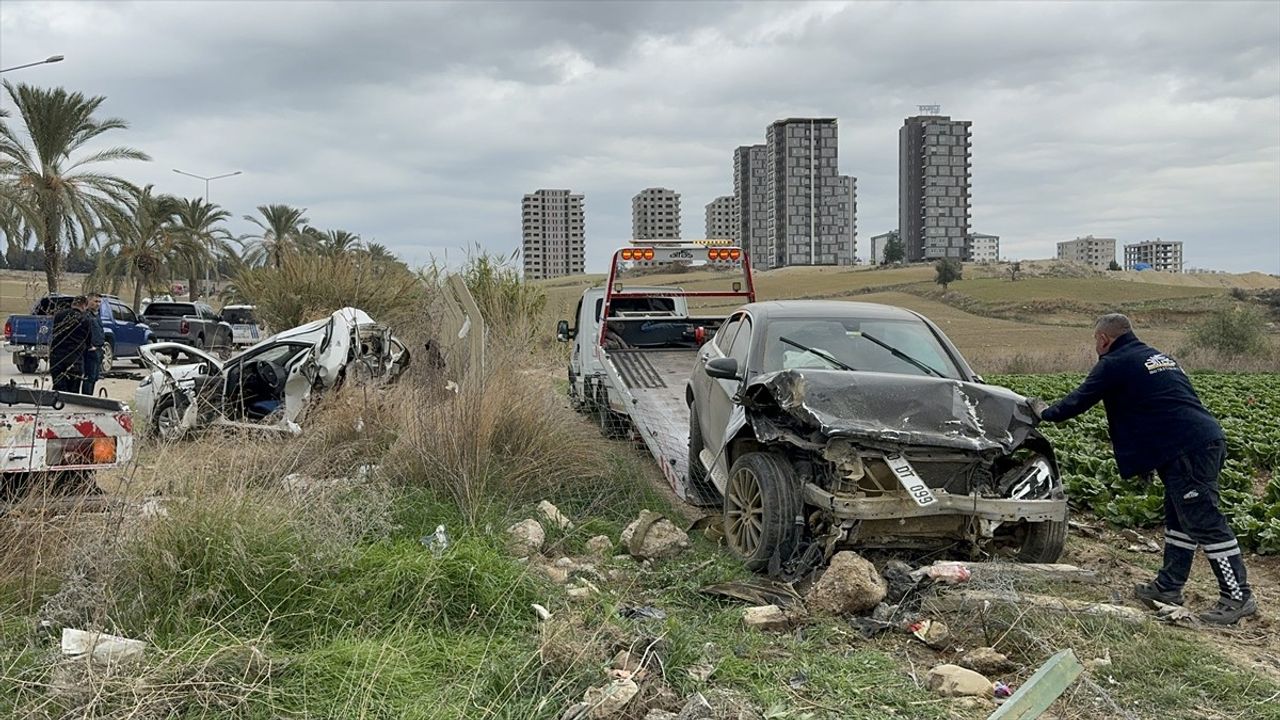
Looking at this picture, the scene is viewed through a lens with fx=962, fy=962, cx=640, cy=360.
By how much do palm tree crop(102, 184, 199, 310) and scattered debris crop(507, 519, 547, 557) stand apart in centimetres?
3206

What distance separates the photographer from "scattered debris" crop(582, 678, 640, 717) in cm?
363

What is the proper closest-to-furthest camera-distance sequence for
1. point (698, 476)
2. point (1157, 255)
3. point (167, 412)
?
point (698, 476), point (167, 412), point (1157, 255)

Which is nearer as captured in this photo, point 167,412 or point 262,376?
point 262,376

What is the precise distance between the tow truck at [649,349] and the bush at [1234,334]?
21238 millimetres

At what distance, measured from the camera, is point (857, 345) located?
6.88 metres

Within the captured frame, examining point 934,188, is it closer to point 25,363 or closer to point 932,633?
point 25,363

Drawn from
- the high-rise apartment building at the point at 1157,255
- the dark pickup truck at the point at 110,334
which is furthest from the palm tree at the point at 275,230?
the high-rise apartment building at the point at 1157,255

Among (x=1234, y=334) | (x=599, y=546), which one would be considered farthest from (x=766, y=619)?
(x=1234, y=334)

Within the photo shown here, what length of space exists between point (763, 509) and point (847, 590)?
2.70 ft

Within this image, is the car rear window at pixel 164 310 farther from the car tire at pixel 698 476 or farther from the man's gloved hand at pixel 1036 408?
the man's gloved hand at pixel 1036 408

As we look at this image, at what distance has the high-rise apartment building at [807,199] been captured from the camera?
317 feet

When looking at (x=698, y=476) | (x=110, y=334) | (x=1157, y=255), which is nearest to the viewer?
(x=698, y=476)

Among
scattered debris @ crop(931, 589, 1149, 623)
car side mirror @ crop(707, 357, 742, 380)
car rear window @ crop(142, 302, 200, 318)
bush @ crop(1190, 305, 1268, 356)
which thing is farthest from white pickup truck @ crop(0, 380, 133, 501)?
bush @ crop(1190, 305, 1268, 356)

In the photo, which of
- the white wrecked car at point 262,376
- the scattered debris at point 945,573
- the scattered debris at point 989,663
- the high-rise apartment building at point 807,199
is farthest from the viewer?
the high-rise apartment building at point 807,199
